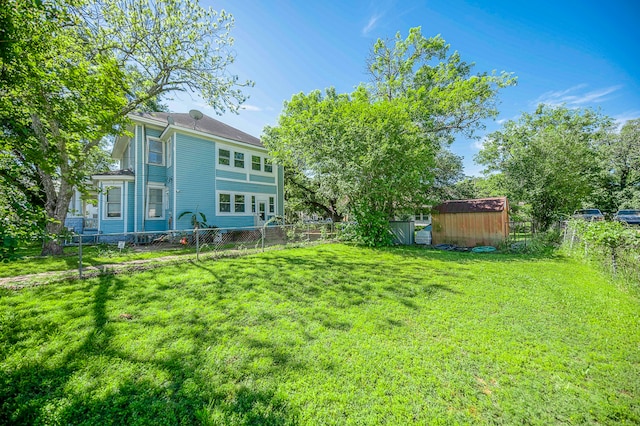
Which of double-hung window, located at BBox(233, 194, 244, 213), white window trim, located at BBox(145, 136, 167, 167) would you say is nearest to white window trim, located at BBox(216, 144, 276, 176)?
double-hung window, located at BBox(233, 194, 244, 213)

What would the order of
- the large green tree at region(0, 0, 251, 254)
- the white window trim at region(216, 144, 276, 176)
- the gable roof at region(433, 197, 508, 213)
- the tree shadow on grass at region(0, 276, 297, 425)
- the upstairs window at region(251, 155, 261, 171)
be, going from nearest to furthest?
the tree shadow on grass at region(0, 276, 297, 425) → the large green tree at region(0, 0, 251, 254) → the gable roof at region(433, 197, 508, 213) → the white window trim at region(216, 144, 276, 176) → the upstairs window at region(251, 155, 261, 171)

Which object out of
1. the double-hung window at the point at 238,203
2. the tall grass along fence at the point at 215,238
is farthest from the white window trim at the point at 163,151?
the double-hung window at the point at 238,203

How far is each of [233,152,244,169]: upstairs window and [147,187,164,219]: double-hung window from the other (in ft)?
14.3

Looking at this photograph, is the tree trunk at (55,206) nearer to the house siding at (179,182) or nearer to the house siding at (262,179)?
the house siding at (179,182)

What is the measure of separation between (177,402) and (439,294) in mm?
4754

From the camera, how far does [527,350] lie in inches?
120

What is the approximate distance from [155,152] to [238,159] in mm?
4413

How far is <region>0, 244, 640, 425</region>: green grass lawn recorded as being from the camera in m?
2.14

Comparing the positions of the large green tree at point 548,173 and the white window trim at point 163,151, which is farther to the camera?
the white window trim at point 163,151

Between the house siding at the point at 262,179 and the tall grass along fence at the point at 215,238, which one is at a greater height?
the house siding at the point at 262,179

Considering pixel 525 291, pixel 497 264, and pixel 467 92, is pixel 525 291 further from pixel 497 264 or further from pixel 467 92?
pixel 467 92

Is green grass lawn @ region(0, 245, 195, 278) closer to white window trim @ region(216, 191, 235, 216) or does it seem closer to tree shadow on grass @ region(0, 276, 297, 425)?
white window trim @ region(216, 191, 235, 216)

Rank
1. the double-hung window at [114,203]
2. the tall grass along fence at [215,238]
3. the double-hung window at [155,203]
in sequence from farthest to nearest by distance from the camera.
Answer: the double-hung window at [155,203]
the double-hung window at [114,203]
the tall grass along fence at [215,238]

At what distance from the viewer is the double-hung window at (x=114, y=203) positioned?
1266 cm
